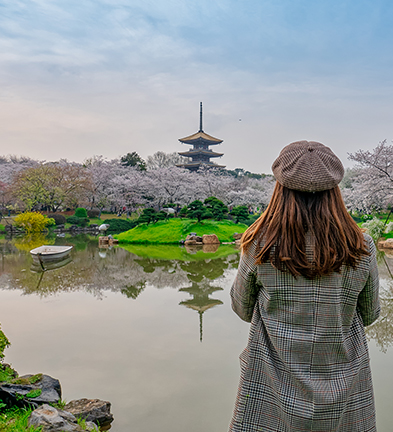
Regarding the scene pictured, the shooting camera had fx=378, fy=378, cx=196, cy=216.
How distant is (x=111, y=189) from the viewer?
25.5 meters

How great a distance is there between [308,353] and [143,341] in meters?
3.16

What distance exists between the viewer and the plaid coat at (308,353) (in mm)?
1085

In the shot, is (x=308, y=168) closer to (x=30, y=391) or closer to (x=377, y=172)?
(x=30, y=391)

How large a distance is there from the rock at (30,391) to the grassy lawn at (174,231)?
11.7 meters

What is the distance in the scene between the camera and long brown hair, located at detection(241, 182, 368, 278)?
3.50 feet

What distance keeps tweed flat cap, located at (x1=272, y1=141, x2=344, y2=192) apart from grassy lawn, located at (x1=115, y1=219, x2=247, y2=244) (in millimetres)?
13396

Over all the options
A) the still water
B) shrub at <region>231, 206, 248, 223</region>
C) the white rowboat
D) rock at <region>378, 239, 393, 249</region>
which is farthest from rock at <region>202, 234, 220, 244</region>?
the still water

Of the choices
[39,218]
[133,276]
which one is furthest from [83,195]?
[133,276]

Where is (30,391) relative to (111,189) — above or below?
below

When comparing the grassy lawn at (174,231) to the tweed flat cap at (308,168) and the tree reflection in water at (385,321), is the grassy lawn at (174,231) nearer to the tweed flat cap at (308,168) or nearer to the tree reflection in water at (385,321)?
the tree reflection in water at (385,321)

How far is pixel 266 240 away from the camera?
3.67 feet

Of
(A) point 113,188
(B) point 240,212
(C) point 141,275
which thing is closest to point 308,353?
(C) point 141,275

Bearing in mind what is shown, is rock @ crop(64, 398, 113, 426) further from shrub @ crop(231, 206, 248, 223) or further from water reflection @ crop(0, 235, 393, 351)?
shrub @ crop(231, 206, 248, 223)

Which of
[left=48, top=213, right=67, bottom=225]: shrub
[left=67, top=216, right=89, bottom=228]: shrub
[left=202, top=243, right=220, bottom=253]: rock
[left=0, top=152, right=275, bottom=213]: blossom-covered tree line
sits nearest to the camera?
[left=202, top=243, right=220, bottom=253]: rock
